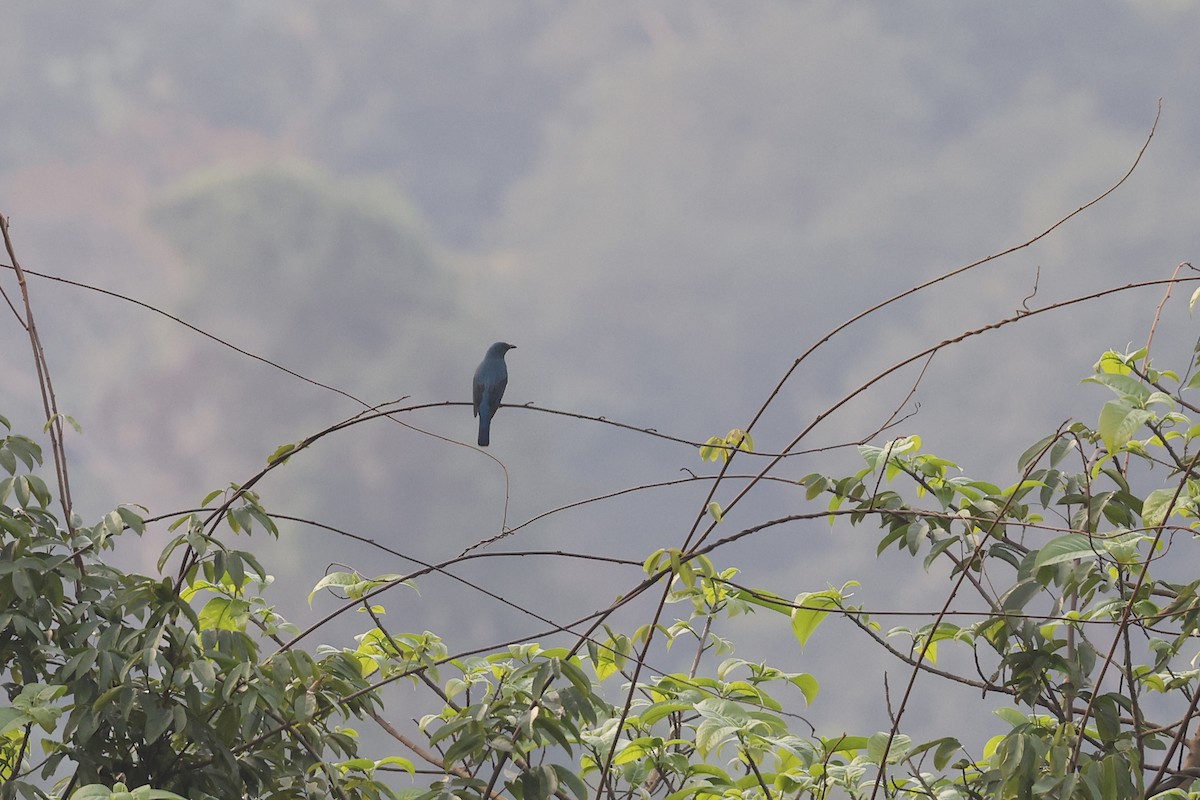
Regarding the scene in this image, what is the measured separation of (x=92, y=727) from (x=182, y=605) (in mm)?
346

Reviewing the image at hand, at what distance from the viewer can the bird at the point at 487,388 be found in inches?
169

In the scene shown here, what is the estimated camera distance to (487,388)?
4332 millimetres

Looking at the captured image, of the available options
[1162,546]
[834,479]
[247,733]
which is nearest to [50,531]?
[247,733]

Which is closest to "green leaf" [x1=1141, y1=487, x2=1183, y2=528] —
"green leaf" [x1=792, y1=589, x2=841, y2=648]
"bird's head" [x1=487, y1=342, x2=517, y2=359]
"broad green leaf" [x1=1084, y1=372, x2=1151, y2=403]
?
"broad green leaf" [x1=1084, y1=372, x2=1151, y2=403]

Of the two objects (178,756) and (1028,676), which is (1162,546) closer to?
(1028,676)

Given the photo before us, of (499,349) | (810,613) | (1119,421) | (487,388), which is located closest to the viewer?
(1119,421)

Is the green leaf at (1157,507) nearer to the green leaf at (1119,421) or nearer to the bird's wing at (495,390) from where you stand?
the green leaf at (1119,421)

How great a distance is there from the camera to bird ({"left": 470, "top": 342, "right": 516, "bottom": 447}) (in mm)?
4281

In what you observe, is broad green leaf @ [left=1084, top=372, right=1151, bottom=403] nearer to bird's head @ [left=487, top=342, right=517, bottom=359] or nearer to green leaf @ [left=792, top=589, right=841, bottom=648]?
green leaf @ [left=792, top=589, right=841, bottom=648]

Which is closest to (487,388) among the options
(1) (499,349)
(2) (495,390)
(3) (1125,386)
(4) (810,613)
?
(2) (495,390)

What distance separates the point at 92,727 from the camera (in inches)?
110

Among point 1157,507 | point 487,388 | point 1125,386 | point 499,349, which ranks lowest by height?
point 1157,507

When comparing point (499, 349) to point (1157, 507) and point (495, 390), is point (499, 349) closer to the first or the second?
point (495, 390)

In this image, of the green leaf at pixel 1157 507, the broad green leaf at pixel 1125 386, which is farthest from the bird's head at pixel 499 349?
the green leaf at pixel 1157 507
